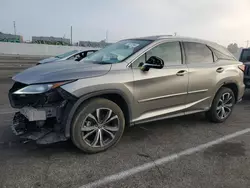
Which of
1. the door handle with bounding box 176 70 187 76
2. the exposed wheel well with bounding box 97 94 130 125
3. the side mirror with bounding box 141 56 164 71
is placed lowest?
the exposed wheel well with bounding box 97 94 130 125

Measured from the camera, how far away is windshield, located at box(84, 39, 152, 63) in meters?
4.06

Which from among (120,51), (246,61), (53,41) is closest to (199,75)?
(120,51)

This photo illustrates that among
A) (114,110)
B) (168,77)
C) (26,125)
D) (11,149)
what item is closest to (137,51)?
(168,77)

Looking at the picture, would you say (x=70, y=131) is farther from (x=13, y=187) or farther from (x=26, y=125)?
(x=13, y=187)

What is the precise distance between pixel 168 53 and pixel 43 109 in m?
2.35

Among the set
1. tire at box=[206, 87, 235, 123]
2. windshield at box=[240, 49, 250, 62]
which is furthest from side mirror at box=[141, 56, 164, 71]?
windshield at box=[240, 49, 250, 62]

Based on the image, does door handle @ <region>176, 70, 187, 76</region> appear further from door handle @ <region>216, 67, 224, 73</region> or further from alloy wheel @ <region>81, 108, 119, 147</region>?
alloy wheel @ <region>81, 108, 119, 147</region>

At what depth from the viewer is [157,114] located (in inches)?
166

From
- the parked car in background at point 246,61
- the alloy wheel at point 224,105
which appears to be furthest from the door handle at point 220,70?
the parked car in background at point 246,61

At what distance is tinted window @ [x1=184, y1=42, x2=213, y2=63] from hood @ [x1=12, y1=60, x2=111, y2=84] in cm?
175

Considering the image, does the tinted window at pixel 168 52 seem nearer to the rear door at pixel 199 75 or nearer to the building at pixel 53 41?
the rear door at pixel 199 75

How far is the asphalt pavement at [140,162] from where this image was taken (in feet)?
9.70

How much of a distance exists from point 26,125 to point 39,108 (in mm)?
488

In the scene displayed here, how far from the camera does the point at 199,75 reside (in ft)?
15.4
